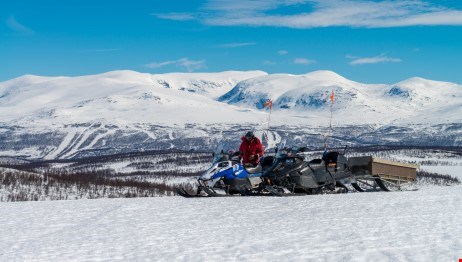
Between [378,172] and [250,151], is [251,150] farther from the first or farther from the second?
[378,172]

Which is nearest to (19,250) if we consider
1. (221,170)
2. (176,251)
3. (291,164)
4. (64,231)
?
(64,231)

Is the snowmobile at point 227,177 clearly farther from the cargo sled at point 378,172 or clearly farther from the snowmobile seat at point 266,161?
the cargo sled at point 378,172

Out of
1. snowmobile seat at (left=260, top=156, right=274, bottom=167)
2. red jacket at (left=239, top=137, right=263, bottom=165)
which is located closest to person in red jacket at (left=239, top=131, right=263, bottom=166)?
red jacket at (left=239, top=137, right=263, bottom=165)

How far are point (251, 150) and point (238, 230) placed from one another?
9.19 meters

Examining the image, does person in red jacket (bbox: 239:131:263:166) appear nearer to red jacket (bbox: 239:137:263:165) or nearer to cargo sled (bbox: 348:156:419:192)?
red jacket (bbox: 239:137:263:165)

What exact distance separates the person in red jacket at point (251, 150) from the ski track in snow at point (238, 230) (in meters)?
3.68

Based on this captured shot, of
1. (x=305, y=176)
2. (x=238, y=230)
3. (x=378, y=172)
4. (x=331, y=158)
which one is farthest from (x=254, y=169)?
(x=238, y=230)

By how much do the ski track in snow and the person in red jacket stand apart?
368cm

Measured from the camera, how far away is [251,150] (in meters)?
21.2

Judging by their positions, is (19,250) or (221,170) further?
(221,170)

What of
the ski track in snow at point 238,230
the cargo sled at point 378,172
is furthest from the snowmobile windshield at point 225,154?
the cargo sled at point 378,172

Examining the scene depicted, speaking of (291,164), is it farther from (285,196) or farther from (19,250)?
(19,250)

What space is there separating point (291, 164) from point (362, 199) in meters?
3.27

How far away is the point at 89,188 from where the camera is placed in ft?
389
